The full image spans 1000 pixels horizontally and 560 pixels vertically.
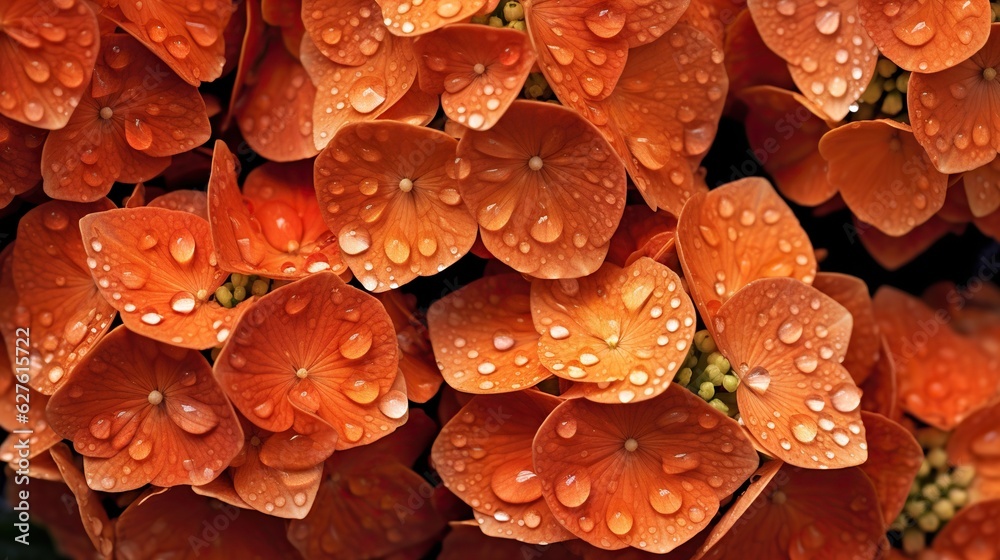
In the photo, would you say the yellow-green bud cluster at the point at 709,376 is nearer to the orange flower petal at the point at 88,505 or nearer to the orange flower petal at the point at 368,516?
the orange flower petal at the point at 368,516

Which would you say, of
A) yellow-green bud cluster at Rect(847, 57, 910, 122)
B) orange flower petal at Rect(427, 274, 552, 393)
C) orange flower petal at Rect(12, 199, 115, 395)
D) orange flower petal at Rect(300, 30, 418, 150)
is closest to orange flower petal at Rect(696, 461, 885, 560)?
orange flower petal at Rect(427, 274, 552, 393)

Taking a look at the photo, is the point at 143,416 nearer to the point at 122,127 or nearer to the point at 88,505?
the point at 88,505

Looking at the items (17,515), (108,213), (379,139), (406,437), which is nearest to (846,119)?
(379,139)

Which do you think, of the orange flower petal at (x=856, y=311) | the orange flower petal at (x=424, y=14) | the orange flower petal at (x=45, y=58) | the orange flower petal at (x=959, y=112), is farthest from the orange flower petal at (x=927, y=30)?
the orange flower petal at (x=45, y=58)

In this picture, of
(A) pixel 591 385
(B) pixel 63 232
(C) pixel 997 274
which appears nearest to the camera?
(A) pixel 591 385

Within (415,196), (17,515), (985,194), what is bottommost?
(17,515)

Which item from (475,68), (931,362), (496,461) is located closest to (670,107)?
(475,68)

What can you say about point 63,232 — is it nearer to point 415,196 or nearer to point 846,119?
point 415,196
